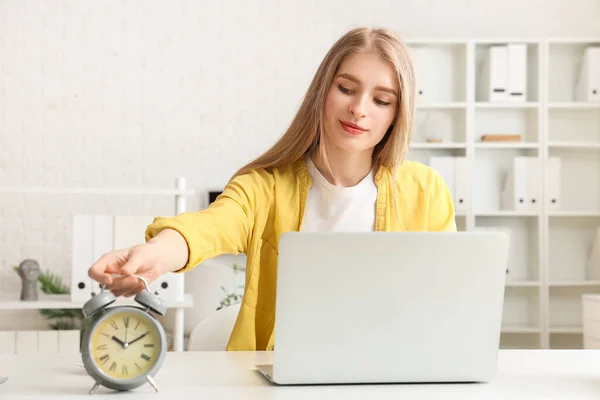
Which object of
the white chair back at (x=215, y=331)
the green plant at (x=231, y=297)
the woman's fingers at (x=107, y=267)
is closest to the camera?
the woman's fingers at (x=107, y=267)

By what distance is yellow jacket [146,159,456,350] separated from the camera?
1767mm

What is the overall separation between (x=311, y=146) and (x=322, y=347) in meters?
0.76

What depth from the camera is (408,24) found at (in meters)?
5.38

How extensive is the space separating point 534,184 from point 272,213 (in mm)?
3667

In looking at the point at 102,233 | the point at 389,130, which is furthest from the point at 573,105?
the point at 389,130

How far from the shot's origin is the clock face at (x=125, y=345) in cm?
112

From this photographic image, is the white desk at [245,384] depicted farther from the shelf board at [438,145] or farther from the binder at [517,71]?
the binder at [517,71]

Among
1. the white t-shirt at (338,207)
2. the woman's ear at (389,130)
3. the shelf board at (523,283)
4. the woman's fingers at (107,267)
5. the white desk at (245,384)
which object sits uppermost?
the woman's ear at (389,130)

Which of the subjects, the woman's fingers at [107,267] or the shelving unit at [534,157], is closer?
the woman's fingers at [107,267]

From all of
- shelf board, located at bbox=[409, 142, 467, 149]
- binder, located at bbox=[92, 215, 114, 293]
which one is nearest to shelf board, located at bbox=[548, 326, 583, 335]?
shelf board, located at bbox=[409, 142, 467, 149]

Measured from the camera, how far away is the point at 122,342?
1136 mm

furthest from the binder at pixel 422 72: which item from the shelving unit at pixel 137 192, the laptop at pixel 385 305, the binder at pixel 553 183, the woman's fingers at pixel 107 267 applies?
the woman's fingers at pixel 107 267

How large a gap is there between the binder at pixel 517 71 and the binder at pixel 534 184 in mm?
406

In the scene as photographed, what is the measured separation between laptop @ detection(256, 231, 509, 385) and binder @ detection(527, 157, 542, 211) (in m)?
4.14
